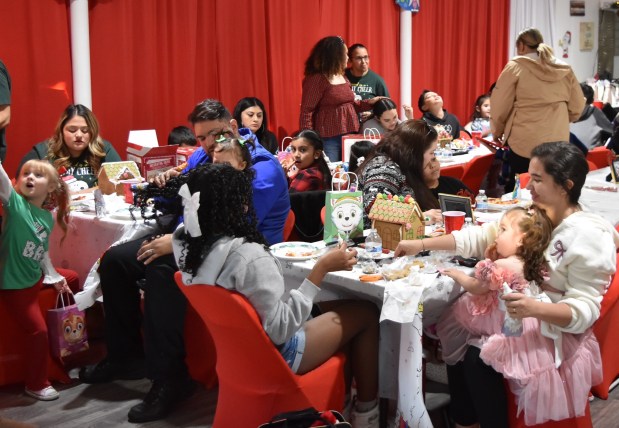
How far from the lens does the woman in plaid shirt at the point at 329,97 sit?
598 centimetres

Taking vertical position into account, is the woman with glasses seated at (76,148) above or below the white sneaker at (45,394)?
above

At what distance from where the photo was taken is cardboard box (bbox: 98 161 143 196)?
3922 mm

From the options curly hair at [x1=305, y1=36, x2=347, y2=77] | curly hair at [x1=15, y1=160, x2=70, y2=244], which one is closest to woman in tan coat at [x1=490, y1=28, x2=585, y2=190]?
curly hair at [x1=305, y1=36, x2=347, y2=77]

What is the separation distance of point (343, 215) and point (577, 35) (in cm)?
953

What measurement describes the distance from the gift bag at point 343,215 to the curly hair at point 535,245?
0.73 m

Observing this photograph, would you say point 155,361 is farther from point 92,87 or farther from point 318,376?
point 92,87

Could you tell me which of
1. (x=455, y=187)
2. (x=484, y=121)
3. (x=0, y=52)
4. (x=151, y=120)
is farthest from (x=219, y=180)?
(x=484, y=121)

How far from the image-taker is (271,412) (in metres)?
2.15

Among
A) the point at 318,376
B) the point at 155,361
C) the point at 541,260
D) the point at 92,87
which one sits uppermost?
the point at 92,87

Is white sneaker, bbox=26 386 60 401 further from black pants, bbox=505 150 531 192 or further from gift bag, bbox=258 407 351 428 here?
black pants, bbox=505 150 531 192

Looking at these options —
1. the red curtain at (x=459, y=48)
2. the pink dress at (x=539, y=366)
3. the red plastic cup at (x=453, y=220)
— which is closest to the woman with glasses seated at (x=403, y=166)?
the red plastic cup at (x=453, y=220)

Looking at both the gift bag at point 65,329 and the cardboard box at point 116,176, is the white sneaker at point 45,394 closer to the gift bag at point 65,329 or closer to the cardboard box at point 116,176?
the gift bag at point 65,329

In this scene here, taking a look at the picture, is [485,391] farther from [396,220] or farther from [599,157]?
[599,157]

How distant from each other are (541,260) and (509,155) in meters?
3.26
